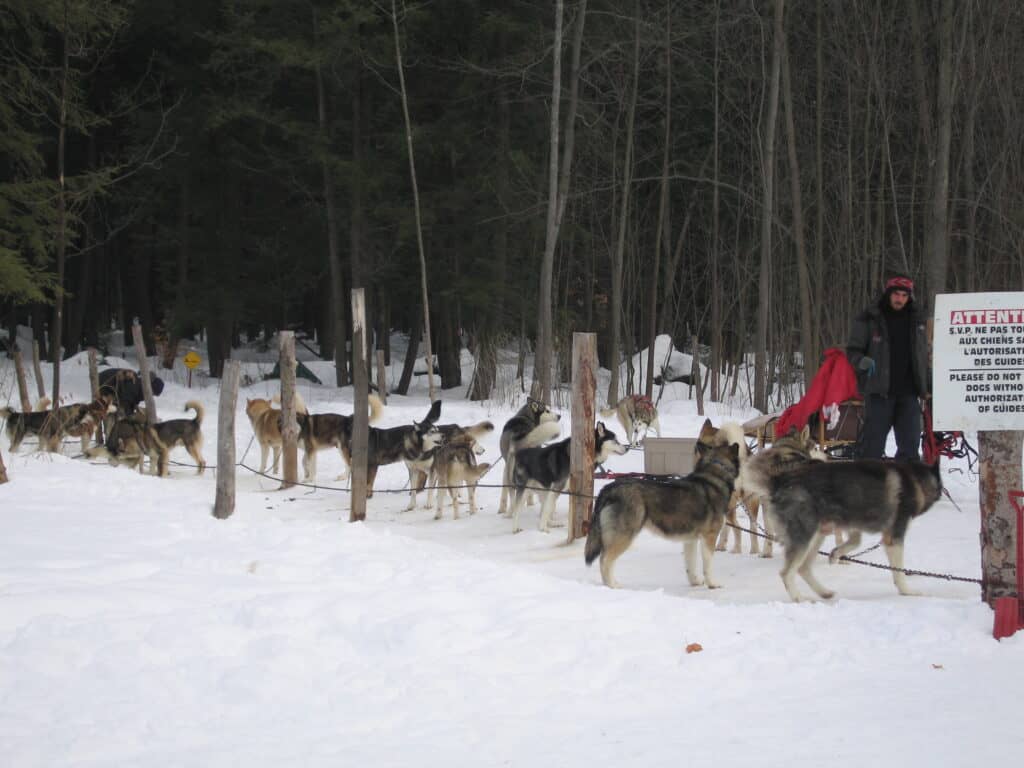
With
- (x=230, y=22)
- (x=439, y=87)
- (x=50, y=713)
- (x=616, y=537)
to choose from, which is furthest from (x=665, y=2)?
(x=50, y=713)

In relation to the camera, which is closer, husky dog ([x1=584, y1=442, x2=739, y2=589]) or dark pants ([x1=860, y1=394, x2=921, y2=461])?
husky dog ([x1=584, y1=442, x2=739, y2=589])

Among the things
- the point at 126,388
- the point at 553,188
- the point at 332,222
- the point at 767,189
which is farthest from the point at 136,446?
the point at 767,189

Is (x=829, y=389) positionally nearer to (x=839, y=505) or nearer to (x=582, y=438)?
(x=582, y=438)

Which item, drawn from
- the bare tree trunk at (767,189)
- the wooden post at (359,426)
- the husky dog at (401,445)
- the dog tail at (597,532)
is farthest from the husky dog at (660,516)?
the bare tree trunk at (767,189)

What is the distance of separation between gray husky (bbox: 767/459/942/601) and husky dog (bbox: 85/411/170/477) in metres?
9.94

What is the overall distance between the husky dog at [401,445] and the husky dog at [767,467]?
4.16 m

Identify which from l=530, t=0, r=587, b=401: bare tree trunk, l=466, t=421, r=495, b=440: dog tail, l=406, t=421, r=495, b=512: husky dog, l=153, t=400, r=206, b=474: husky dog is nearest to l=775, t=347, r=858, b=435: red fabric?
l=406, t=421, r=495, b=512: husky dog

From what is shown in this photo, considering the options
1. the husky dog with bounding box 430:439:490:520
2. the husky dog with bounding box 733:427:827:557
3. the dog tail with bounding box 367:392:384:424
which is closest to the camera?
the husky dog with bounding box 733:427:827:557

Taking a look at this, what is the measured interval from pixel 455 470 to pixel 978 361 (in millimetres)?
6424

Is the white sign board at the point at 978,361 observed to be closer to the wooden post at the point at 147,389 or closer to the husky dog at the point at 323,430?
the husky dog at the point at 323,430

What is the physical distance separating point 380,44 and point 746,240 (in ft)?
34.9

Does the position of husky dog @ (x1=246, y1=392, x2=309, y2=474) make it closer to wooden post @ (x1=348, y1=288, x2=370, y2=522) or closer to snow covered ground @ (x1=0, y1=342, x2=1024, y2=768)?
wooden post @ (x1=348, y1=288, x2=370, y2=522)

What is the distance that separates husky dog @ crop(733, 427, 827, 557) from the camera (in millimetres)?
6457

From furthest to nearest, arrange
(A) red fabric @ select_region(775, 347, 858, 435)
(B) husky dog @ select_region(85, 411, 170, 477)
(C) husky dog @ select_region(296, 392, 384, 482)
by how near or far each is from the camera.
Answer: (B) husky dog @ select_region(85, 411, 170, 477) < (C) husky dog @ select_region(296, 392, 384, 482) < (A) red fabric @ select_region(775, 347, 858, 435)
